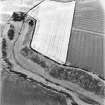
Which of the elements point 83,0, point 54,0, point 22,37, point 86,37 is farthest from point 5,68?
point 83,0

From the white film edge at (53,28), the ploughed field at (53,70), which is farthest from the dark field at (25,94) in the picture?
the white film edge at (53,28)

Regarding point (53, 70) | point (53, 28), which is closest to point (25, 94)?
point (53, 70)

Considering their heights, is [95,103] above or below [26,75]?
below

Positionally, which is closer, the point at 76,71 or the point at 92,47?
the point at 76,71

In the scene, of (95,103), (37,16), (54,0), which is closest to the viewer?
(95,103)

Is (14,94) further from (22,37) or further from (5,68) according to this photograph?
(22,37)

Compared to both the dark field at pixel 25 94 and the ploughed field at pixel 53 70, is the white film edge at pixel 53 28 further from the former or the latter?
the dark field at pixel 25 94
